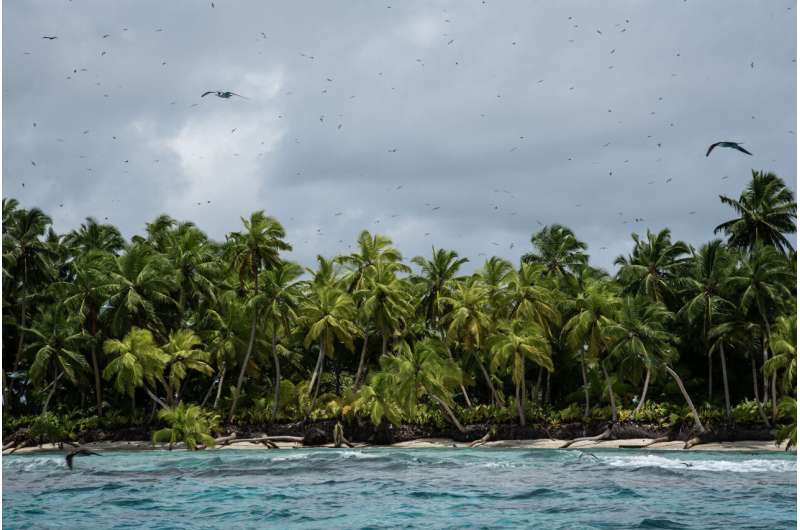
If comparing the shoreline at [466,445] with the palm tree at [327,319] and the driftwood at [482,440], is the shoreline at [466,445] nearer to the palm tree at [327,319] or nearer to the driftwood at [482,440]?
the driftwood at [482,440]

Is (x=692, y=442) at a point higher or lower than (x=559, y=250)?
lower

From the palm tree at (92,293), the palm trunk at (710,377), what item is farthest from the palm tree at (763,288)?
the palm tree at (92,293)

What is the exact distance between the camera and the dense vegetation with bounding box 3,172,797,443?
149ft

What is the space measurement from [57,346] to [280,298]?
12119 mm

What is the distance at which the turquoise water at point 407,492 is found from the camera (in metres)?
17.7

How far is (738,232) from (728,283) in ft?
29.2

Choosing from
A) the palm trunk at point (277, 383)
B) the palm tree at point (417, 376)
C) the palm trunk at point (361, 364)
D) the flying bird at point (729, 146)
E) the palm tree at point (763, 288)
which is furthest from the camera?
the palm trunk at point (361, 364)

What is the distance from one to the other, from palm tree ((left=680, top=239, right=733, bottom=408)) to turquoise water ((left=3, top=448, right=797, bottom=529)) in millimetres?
11934

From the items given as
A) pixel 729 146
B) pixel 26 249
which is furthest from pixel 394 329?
pixel 729 146

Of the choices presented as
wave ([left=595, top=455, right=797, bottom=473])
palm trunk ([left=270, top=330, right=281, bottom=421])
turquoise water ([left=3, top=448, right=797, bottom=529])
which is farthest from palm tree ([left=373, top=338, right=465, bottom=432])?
wave ([left=595, top=455, right=797, bottom=473])

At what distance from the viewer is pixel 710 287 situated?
46844 millimetres

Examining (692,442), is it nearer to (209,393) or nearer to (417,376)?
(417,376)

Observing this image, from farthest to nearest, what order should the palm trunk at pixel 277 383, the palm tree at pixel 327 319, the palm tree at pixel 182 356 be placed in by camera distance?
the palm trunk at pixel 277 383, the palm tree at pixel 327 319, the palm tree at pixel 182 356

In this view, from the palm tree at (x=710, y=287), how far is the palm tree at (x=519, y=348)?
7749 mm
